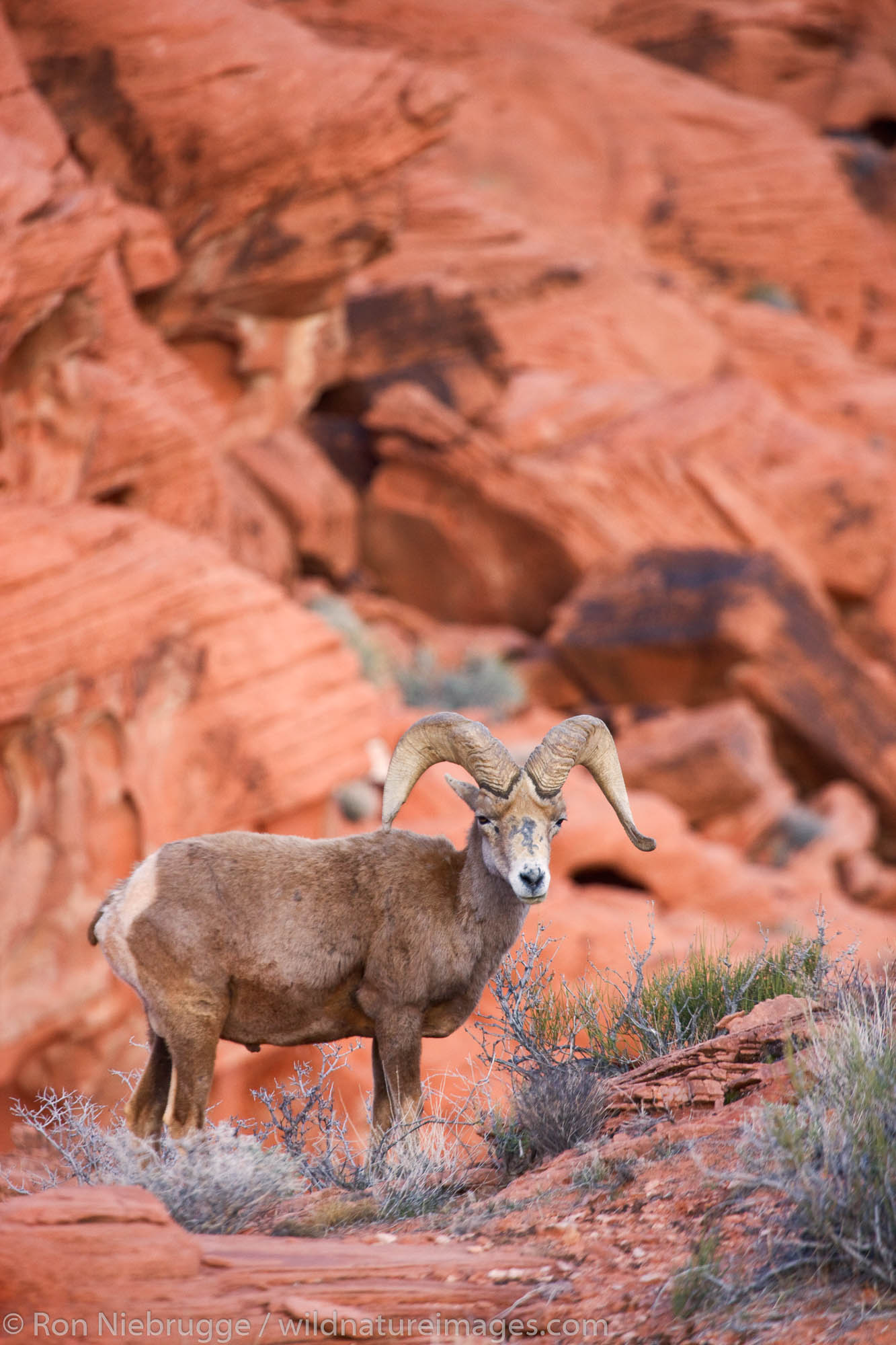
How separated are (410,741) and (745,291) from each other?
28.2 meters

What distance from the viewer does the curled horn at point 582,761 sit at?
509cm

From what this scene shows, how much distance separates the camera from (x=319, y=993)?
496 cm

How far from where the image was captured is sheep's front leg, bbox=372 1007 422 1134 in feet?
16.3

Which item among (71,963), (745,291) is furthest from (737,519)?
(71,963)

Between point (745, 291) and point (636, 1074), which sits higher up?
point (636, 1074)

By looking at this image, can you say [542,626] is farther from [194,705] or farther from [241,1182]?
[241,1182]

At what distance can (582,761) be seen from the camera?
5320mm

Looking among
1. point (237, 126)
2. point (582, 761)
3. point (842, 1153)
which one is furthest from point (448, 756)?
point (237, 126)

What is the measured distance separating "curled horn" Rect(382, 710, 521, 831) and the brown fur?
83mm

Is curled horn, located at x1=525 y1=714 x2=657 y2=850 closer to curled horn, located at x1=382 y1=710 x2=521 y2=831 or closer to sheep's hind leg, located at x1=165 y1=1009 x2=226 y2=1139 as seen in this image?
curled horn, located at x1=382 y1=710 x2=521 y2=831

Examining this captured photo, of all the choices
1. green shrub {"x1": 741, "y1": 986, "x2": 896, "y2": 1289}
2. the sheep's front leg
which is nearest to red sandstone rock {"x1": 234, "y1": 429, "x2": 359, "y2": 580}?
the sheep's front leg

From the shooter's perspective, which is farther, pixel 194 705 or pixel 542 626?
pixel 542 626

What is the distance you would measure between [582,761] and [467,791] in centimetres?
52

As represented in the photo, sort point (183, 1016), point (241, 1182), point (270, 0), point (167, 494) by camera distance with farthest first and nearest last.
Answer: point (270, 0)
point (167, 494)
point (183, 1016)
point (241, 1182)
